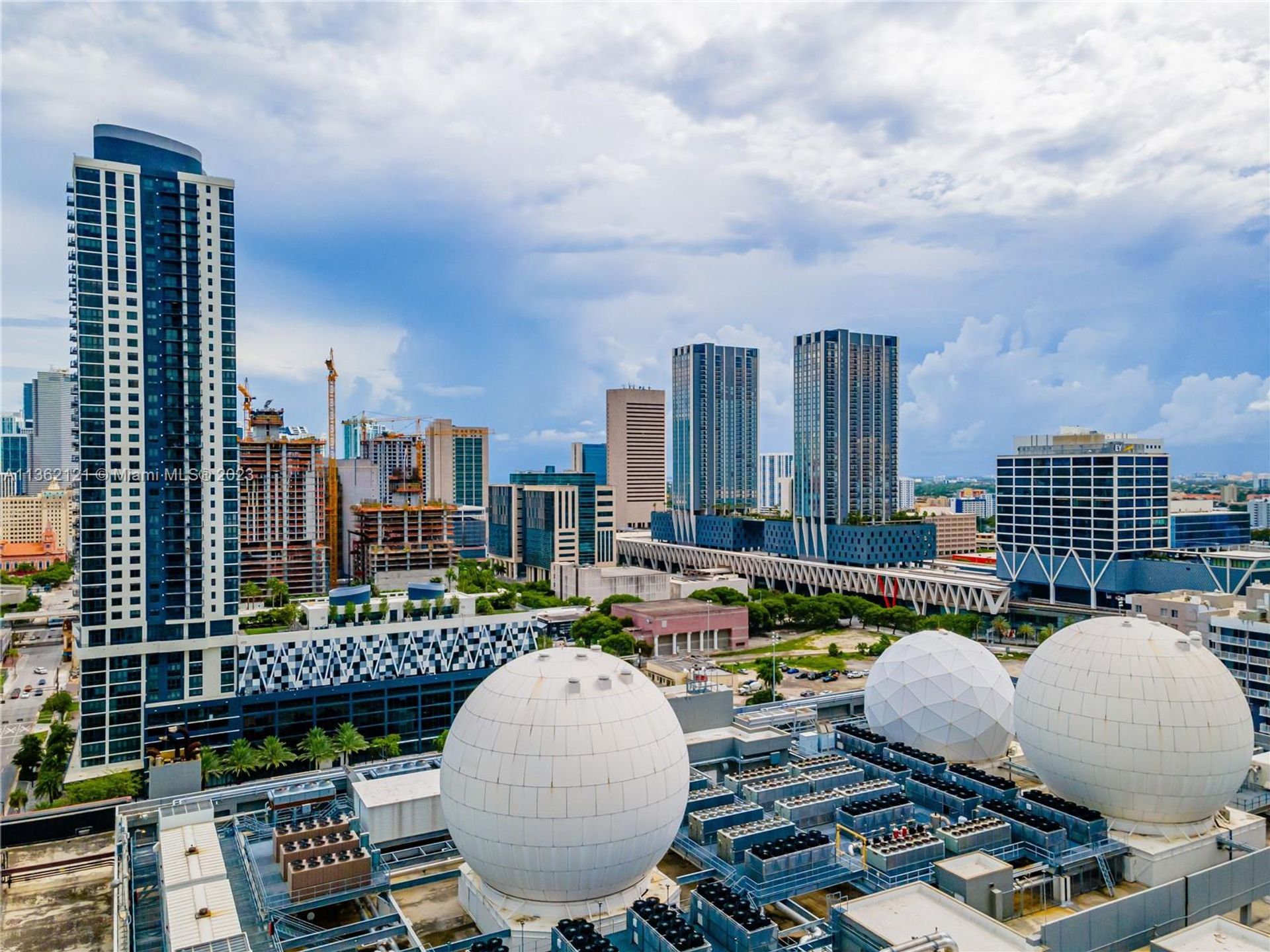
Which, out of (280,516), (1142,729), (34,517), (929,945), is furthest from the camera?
(34,517)

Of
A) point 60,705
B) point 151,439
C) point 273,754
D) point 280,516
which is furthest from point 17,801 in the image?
point 280,516

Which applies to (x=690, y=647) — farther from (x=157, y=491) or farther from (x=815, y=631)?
(x=157, y=491)

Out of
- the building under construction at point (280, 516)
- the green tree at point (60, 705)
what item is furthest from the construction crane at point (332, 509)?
the green tree at point (60, 705)

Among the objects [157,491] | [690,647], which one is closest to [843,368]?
[690,647]

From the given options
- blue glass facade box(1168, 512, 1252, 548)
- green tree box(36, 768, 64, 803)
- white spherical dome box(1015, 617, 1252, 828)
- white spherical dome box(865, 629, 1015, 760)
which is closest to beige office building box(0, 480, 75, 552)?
green tree box(36, 768, 64, 803)

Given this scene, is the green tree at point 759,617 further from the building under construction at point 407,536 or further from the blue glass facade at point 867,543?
the building under construction at point 407,536

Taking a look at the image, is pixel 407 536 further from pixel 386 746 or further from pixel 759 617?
pixel 386 746
